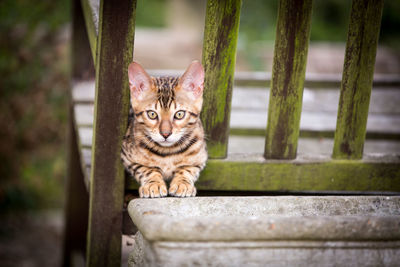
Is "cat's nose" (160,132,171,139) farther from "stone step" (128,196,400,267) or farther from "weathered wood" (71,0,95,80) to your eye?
"weathered wood" (71,0,95,80)

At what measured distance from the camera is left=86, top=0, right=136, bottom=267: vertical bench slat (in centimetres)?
168

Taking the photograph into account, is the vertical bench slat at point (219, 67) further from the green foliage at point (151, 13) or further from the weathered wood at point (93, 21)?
the green foliage at point (151, 13)

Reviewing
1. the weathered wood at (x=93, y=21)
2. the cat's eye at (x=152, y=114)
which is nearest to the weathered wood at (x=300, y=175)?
the cat's eye at (x=152, y=114)

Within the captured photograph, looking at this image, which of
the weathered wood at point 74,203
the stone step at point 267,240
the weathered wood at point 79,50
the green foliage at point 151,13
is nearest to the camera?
the stone step at point 267,240

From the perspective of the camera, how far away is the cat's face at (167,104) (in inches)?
67.8

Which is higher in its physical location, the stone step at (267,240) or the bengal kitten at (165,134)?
the bengal kitten at (165,134)

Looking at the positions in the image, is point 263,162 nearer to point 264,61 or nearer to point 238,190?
point 238,190

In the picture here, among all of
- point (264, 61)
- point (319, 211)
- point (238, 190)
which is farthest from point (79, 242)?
point (264, 61)

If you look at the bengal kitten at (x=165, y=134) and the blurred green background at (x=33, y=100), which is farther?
the blurred green background at (x=33, y=100)

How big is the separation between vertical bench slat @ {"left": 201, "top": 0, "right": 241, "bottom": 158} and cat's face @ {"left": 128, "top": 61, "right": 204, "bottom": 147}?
0.08 metres

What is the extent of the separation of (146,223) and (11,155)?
3.90 metres

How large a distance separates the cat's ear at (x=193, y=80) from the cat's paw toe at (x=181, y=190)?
14.0 inches

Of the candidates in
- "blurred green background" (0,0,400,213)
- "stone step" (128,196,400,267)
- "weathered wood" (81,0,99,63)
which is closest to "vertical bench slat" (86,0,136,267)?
"weathered wood" (81,0,99,63)

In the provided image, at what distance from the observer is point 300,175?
6.45 ft
